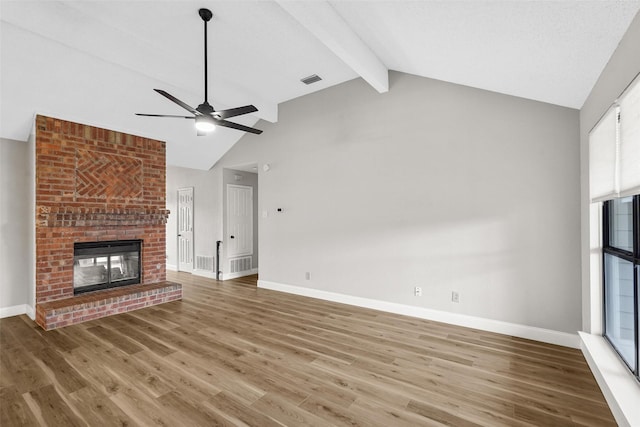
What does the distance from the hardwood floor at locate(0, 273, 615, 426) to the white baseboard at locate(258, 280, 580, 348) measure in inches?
4.2

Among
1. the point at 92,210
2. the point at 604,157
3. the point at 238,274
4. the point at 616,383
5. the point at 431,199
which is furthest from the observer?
the point at 238,274

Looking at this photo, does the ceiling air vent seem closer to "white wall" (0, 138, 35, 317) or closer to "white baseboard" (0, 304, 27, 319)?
"white wall" (0, 138, 35, 317)

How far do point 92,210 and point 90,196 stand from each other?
23cm

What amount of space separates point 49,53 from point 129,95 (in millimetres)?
964

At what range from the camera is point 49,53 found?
3.28 meters

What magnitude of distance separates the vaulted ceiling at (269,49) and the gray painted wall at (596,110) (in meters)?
0.08

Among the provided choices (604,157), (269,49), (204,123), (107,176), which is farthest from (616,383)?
(107,176)

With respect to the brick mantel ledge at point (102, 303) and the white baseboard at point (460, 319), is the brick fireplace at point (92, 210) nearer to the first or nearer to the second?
the brick mantel ledge at point (102, 303)

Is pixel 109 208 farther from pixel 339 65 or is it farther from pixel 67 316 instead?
pixel 339 65

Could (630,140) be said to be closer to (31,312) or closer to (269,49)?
(269,49)

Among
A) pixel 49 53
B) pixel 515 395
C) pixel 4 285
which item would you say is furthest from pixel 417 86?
pixel 4 285

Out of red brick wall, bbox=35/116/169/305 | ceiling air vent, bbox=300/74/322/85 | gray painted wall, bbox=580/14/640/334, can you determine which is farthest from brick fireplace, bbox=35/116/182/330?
gray painted wall, bbox=580/14/640/334

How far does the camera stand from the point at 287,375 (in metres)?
2.55

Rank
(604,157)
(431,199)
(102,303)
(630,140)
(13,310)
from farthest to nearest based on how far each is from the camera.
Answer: (13,310) < (102,303) < (431,199) < (604,157) < (630,140)
